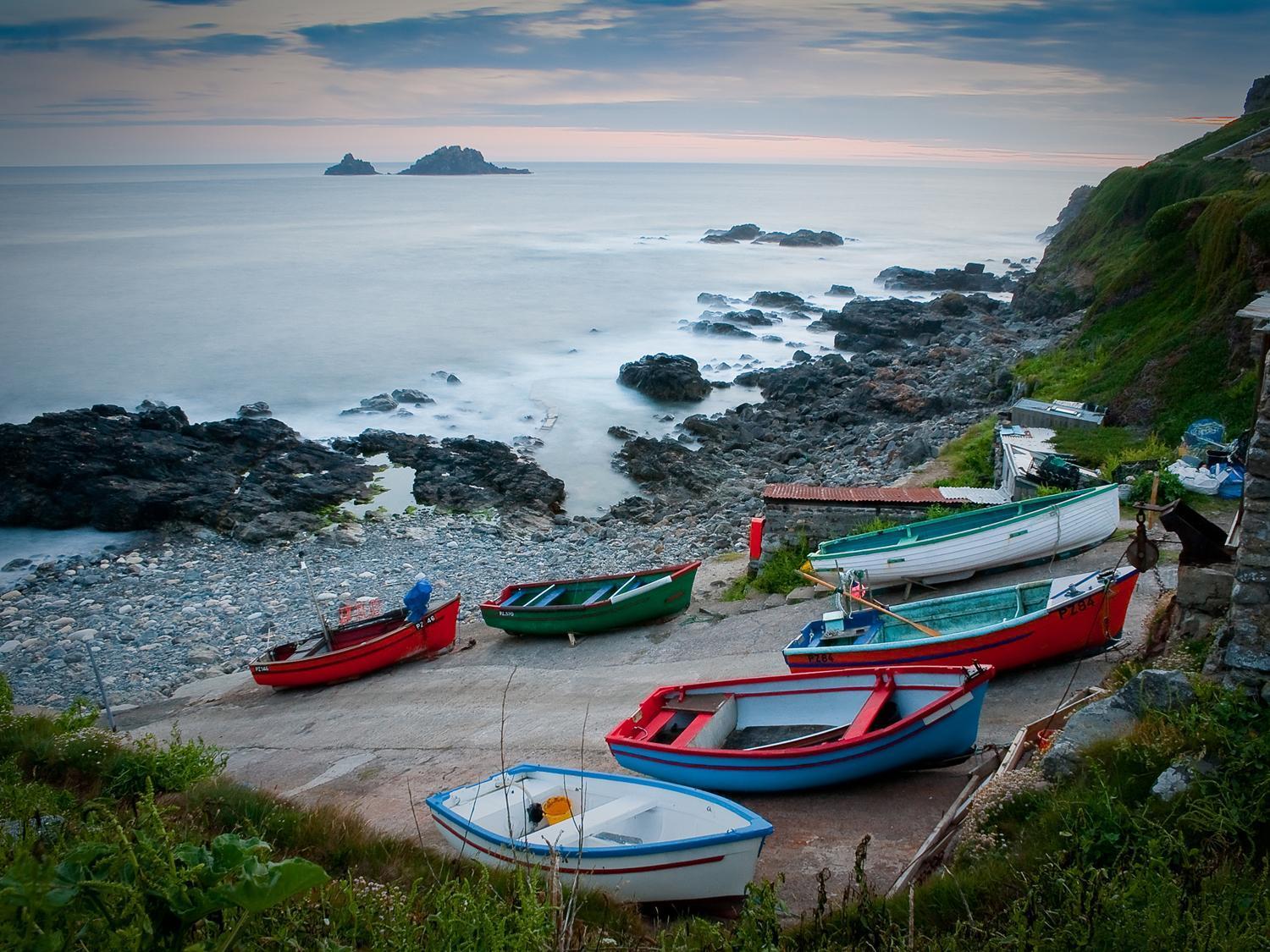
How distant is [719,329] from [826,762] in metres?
47.8

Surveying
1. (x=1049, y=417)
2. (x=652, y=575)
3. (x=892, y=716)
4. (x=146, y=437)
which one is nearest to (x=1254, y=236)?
(x=1049, y=417)

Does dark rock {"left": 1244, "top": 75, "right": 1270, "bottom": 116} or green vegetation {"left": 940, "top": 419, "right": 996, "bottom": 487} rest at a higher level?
dark rock {"left": 1244, "top": 75, "right": 1270, "bottom": 116}

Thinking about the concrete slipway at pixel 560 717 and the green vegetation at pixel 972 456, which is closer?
the concrete slipway at pixel 560 717

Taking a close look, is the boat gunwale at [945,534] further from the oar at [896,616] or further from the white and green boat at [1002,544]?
the oar at [896,616]

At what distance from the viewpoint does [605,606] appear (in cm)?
1540

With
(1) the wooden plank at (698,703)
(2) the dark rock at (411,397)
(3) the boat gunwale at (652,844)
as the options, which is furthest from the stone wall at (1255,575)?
(2) the dark rock at (411,397)

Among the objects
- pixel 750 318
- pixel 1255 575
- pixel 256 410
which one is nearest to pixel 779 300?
pixel 750 318

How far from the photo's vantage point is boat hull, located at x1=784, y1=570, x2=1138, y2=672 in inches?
394

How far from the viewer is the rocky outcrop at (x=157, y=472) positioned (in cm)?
2519

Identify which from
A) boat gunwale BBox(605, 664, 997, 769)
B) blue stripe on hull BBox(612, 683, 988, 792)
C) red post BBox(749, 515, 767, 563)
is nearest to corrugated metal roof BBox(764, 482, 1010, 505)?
red post BBox(749, 515, 767, 563)

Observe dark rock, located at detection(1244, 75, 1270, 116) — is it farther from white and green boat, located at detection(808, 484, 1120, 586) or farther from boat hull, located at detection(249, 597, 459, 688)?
boat hull, located at detection(249, 597, 459, 688)

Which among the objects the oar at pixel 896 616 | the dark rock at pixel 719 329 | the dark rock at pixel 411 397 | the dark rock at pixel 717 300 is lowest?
the dark rock at pixel 411 397

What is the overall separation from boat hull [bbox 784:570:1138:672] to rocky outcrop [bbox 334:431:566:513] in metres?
16.4

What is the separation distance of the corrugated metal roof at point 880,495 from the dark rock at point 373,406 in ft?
82.7
